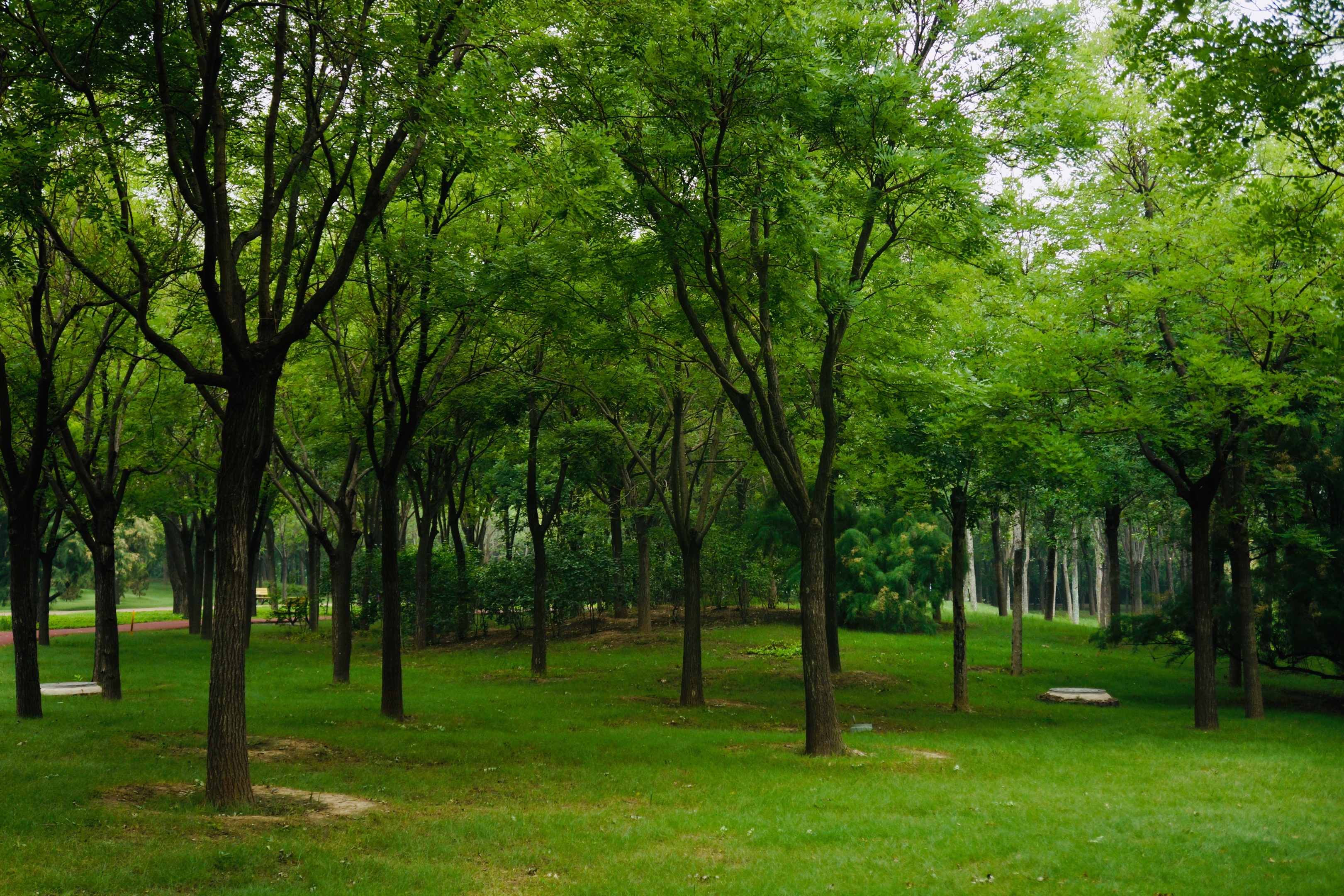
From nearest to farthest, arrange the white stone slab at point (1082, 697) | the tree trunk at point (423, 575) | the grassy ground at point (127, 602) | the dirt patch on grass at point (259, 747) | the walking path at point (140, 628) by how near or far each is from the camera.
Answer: the dirt patch on grass at point (259, 747), the white stone slab at point (1082, 697), the tree trunk at point (423, 575), the walking path at point (140, 628), the grassy ground at point (127, 602)

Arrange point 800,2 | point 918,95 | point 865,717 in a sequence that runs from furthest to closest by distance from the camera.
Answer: point 865,717
point 918,95
point 800,2

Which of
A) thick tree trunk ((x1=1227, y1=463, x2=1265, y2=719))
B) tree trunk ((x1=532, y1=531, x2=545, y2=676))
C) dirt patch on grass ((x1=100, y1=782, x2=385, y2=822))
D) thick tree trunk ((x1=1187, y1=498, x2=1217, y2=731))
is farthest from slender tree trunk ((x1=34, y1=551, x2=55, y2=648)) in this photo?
thick tree trunk ((x1=1227, y1=463, x2=1265, y2=719))

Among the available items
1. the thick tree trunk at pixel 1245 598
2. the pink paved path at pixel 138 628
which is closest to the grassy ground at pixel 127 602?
the pink paved path at pixel 138 628

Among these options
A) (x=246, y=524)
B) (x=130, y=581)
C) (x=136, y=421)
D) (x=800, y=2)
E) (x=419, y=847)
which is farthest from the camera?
(x=130, y=581)

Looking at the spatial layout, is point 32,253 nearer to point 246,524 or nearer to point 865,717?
point 246,524

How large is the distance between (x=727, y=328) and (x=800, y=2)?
4.24 m

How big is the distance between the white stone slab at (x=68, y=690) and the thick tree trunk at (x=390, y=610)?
5637 millimetres

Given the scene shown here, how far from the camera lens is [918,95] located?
1221 centimetres

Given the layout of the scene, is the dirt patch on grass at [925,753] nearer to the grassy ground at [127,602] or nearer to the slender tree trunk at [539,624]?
the slender tree trunk at [539,624]

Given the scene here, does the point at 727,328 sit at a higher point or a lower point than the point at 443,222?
lower

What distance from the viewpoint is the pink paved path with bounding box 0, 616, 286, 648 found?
30.7 meters

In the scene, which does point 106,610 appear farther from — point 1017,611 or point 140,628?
point 140,628

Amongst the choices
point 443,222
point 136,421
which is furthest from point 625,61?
point 136,421

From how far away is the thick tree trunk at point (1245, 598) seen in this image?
17188mm
